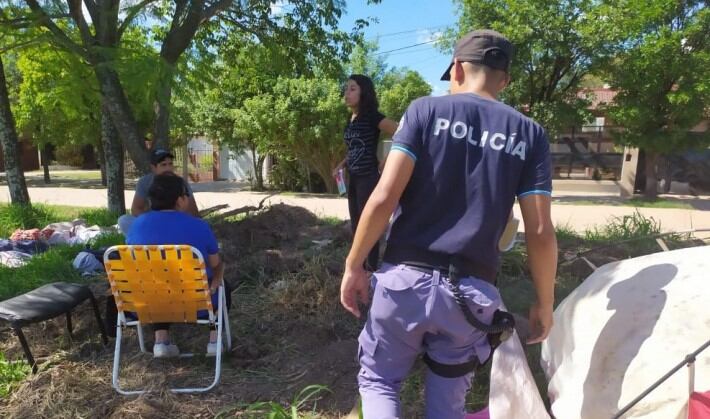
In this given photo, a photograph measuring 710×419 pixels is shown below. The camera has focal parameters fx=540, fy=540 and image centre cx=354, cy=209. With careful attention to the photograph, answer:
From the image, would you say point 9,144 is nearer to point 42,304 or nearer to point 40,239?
point 40,239

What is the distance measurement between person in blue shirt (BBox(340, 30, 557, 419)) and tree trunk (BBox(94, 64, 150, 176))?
5202mm

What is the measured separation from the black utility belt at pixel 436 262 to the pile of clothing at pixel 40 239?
5.04 metres

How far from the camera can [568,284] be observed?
434cm

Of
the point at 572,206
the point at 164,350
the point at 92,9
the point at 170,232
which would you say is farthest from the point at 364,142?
the point at 572,206

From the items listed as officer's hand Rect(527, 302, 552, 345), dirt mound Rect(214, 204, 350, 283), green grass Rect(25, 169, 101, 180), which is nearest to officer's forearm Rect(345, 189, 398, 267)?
officer's hand Rect(527, 302, 552, 345)

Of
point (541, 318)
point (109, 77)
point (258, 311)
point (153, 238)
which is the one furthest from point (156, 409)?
point (109, 77)

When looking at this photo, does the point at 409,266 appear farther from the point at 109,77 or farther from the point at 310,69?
the point at 310,69

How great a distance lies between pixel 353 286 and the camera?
1911mm

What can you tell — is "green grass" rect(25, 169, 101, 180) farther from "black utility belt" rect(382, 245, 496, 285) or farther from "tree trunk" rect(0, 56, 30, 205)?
"black utility belt" rect(382, 245, 496, 285)

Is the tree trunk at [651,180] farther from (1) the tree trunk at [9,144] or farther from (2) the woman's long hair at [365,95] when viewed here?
(1) the tree trunk at [9,144]

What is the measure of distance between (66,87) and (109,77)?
154 cm

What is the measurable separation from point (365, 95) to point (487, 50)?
2217 mm

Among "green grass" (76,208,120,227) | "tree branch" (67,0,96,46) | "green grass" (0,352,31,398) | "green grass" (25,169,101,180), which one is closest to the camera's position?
"green grass" (0,352,31,398)

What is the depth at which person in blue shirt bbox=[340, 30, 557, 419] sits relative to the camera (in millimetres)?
1761
